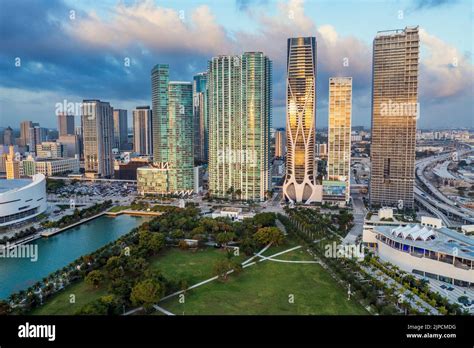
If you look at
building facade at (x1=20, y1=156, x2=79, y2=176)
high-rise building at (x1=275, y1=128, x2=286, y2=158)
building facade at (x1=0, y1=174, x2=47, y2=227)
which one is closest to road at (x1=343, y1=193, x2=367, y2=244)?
building facade at (x1=0, y1=174, x2=47, y2=227)

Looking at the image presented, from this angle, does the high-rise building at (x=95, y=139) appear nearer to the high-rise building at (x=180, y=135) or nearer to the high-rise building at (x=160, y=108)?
the high-rise building at (x=160, y=108)

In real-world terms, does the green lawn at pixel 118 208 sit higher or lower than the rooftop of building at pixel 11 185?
lower

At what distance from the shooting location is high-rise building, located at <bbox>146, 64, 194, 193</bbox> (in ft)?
77.9

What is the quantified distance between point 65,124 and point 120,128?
9805mm

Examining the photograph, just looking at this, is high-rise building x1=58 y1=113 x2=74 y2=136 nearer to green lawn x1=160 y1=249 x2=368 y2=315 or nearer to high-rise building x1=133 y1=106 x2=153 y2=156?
high-rise building x1=133 y1=106 x2=153 y2=156

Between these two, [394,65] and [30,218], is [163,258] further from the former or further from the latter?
[394,65]

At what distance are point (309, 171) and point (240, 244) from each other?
34.0 ft

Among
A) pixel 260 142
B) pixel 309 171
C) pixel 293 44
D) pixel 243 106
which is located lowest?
pixel 309 171

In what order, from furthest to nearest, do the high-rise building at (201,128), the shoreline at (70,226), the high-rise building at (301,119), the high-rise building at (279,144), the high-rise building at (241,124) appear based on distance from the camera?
the high-rise building at (279,144) < the high-rise building at (201,128) < the high-rise building at (241,124) < the high-rise building at (301,119) < the shoreline at (70,226)

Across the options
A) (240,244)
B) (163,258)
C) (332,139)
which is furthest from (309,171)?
(163,258)

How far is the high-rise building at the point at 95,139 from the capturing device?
32.3 metres

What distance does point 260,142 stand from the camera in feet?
71.6

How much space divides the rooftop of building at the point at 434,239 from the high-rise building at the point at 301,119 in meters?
→ 9.79

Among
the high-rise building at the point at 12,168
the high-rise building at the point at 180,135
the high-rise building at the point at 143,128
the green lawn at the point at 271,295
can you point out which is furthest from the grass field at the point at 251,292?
the high-rise building at the point at 143,128
